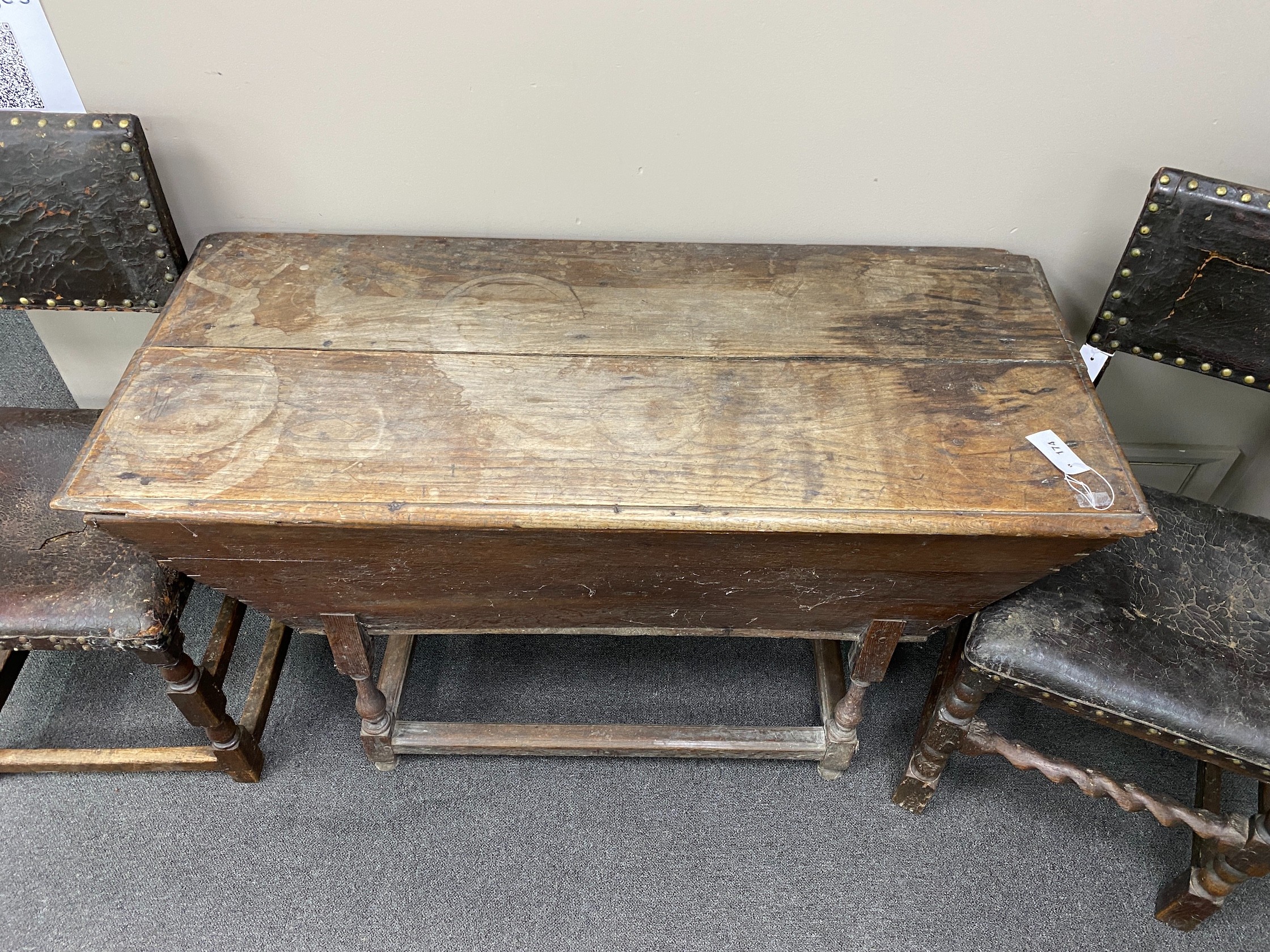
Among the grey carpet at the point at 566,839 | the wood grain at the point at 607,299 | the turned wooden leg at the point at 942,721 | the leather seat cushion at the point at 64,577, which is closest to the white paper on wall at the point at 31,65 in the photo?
the wood grain at the point at 607,299

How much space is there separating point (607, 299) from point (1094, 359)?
33.4 inches

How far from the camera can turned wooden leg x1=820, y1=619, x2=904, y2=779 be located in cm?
138

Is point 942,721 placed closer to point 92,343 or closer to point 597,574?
point 597,574

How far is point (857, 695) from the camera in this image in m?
1.52

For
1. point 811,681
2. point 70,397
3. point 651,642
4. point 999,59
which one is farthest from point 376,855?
point 999,59

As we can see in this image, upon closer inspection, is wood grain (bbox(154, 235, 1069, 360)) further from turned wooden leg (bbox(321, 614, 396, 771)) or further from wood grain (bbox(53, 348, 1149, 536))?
turned wooden leg (bbox(321, 614, 396, 771))

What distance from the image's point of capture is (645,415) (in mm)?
1196

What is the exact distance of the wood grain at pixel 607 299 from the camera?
130 cm

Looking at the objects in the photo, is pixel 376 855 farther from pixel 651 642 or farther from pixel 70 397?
pixel 70 397

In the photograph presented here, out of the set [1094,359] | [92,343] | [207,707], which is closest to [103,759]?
[207,707]

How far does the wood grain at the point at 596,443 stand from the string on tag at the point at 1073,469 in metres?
0.01

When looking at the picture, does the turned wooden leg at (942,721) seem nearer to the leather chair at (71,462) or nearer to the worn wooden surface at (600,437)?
the worn wooden surface at (600,437)

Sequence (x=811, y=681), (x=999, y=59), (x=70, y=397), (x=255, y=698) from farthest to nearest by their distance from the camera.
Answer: (x=70, y=397) < (x=811, y=681) < (x=255, y=698) < (x=999, y=59)

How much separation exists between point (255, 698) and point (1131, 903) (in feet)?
5.34
